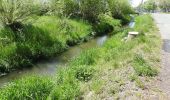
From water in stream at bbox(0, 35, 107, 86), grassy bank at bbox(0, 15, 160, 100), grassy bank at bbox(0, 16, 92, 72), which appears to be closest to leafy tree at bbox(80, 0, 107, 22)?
grassy bank at bbox(0, 16, 92, 72)

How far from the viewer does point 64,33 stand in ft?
76.9

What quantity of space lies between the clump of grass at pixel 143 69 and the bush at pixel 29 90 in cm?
314

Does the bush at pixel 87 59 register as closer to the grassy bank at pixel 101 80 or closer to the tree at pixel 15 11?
the grassy bank at pixel 101 80

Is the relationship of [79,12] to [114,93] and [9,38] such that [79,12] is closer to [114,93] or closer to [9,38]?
[9,38]

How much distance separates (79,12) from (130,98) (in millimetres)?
24512

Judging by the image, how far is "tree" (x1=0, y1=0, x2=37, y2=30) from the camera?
18.6 meters

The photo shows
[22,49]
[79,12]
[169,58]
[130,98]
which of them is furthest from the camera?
[79,12]

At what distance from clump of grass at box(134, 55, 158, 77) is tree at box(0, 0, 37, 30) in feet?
29.7

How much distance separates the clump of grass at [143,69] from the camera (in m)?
11.5

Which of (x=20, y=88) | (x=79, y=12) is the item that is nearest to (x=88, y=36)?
(x=79, y=12)

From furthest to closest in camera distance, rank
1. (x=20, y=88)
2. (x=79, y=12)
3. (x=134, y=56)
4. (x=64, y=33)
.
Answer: (x=79, y=12) < (x=64, y=33) < (x=134, y=56) < (x=20, y=88)

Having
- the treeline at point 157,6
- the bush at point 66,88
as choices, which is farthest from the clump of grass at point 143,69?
the treeline at point 157,6

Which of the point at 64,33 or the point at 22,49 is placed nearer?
the point at 22,49

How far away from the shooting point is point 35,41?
1897 centimetres
